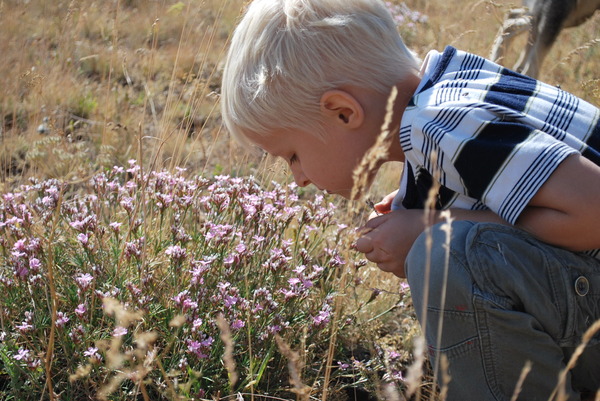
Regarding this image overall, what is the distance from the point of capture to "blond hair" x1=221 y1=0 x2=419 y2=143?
2.34 meters

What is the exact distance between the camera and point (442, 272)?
1.98 metres

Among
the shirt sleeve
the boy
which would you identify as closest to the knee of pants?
the boy

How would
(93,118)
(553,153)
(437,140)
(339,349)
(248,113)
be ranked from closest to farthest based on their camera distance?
(553,153)
(437,140)
(248,113)
(339,349)
(93,118)

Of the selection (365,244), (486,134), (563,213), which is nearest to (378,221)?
(365,244)

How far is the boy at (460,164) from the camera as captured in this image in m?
1.94

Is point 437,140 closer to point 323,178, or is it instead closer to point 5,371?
point 323,178

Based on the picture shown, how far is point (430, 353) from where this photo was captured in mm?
2133

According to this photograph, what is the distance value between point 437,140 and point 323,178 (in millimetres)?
530

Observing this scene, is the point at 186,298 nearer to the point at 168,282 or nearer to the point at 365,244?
the point at 168,282

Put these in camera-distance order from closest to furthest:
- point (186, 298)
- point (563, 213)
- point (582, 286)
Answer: point (563, 213)
point (582, 286)
point (186, 298)

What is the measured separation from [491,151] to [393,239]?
50 cm

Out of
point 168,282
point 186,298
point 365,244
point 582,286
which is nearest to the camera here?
point 582,286

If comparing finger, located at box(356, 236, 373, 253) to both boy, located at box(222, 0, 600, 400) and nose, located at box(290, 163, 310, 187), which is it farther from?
nose, located at box(290, 163, 310, 187)

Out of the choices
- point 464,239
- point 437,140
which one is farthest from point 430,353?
point 437,140
